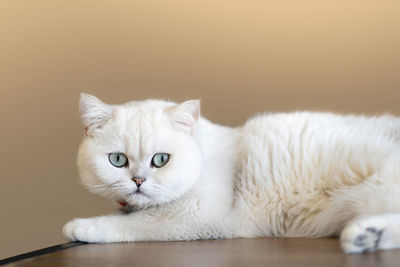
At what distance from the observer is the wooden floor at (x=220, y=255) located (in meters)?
1.23

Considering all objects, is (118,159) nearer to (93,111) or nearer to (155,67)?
(93,111)

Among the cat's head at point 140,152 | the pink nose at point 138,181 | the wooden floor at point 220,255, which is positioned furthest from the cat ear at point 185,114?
the wooden floor at point 220,255

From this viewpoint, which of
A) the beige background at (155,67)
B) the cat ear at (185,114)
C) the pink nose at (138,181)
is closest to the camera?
the pink nose at (138,181)

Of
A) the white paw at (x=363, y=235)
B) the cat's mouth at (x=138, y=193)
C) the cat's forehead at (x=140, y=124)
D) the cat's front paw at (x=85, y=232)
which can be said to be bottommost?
the cat's front paw at (x=85, y=232)

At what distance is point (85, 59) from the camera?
3146 millimetres

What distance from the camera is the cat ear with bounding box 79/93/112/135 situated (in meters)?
1.81

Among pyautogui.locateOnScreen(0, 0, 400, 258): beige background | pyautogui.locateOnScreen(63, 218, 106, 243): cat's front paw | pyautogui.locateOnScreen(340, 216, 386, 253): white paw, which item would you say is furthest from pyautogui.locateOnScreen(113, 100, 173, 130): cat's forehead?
pyautogui.locateOnScreen(0, 0, 400, 258): beige background

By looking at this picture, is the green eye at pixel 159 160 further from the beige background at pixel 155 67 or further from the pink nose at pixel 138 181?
the beige background at pixel 155 67

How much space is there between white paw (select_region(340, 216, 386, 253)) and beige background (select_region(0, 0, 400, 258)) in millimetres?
Result: 1649

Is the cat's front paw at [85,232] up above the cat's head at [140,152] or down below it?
below

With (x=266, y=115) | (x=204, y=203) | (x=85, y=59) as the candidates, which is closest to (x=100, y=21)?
(x=85, y=59)

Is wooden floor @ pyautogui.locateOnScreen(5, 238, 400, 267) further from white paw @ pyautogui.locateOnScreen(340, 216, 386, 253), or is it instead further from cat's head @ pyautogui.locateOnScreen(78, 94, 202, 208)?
cat's head @ pyautogui.locateOnScreen(78, 94, 202, 208)

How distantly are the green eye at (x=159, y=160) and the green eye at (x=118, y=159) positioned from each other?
0.29 feet

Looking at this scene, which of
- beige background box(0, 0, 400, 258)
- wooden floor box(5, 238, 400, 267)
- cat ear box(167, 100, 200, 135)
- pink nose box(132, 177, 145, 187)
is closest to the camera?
wooden floor box(5, 238, 400, 267)
